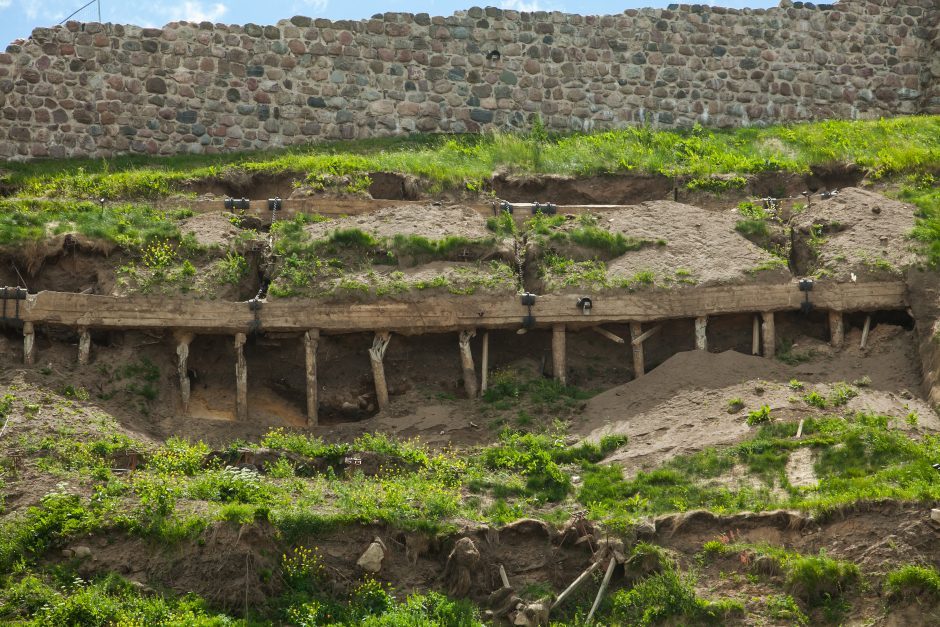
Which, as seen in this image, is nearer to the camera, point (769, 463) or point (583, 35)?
point (769, 463)

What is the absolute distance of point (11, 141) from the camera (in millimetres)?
30062

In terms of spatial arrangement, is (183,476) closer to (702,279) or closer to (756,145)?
(702,279)

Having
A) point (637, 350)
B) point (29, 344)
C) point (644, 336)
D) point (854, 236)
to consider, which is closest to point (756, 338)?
point (644, 336)

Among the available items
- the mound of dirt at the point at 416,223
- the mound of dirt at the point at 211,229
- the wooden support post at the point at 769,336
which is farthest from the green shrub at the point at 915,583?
the mound of dirt at the point at 211,229

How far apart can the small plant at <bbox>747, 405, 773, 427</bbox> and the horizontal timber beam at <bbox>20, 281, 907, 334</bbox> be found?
2.76m

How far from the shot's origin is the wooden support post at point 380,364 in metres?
23.9

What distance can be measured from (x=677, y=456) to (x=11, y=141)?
1563 centimetres

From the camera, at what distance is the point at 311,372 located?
24.0m

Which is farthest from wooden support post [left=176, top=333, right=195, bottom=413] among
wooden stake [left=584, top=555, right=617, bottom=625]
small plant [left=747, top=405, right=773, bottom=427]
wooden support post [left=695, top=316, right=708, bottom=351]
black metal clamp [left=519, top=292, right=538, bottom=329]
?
small plant [left=747, top=405, right=773, bottom=427]

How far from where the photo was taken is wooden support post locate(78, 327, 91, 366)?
76.6 ft

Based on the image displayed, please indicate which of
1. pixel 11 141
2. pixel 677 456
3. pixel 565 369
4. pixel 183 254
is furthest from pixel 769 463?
pixel 11 141

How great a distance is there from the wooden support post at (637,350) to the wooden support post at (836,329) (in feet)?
10.1

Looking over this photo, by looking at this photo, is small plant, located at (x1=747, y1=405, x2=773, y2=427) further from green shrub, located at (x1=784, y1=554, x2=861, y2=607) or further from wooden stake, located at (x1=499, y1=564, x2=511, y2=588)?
wooden stake, located at (x1=499, y1=564, x2=511, y2=588)

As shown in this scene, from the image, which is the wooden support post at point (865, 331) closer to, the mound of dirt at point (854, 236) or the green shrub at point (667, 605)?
the mound of dirt at point (854, 236)
